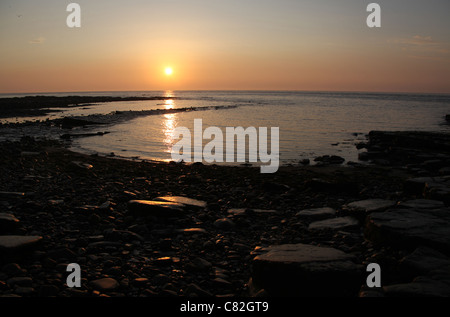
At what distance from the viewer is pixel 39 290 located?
3.49 metres

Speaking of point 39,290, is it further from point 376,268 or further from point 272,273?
point 376,268

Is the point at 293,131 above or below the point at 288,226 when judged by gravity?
above

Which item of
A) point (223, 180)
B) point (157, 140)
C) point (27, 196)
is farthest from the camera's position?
point (157, 140)

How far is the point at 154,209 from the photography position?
5.95 m

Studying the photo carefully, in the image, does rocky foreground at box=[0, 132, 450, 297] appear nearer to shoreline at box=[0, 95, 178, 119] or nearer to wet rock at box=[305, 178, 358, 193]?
wet rock at box=[305, 178, 358, 193]

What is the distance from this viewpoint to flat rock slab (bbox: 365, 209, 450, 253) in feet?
13.5

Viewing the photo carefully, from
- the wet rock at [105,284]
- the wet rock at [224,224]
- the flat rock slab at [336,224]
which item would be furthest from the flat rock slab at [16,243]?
the flat rock slab at [336,224]

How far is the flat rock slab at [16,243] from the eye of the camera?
408cm

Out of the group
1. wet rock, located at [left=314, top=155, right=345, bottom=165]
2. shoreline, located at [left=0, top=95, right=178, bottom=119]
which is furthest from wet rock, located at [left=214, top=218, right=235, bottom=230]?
shoreline, located at [left=0, top=95, right=178, bottom=119]

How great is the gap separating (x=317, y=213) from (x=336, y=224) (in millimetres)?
652

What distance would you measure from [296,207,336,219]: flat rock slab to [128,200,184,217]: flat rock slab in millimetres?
2369

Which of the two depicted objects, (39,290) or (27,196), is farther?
(27,196)
